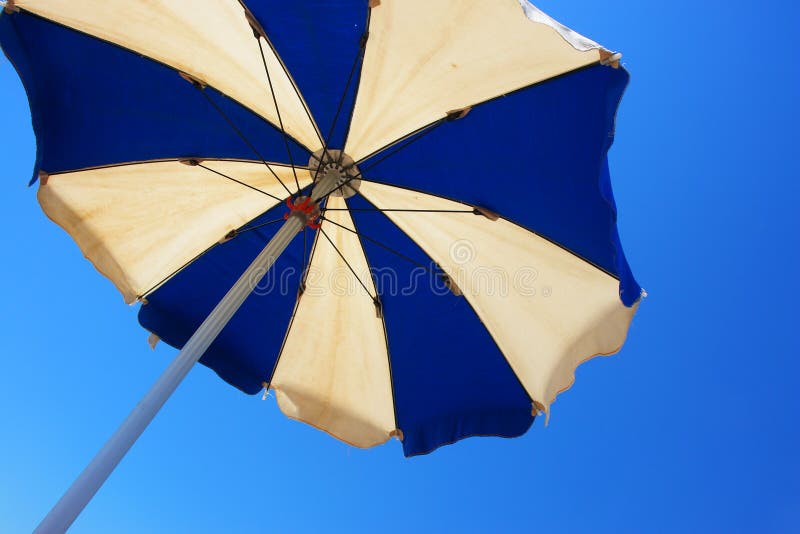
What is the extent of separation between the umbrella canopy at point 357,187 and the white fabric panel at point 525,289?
→ 0.04ft

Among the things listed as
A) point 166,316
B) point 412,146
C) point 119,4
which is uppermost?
point 412,146

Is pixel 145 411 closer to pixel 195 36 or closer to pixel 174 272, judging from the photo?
pixel 174 272

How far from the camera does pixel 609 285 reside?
9.49ft

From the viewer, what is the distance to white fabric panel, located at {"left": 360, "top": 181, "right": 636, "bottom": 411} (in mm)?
2965

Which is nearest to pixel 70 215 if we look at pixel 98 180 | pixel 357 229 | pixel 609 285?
pixel 98 180

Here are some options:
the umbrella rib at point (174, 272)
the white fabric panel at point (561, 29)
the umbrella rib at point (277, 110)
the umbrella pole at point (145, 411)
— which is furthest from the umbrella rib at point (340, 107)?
the umbrella rib at point (174, 272)

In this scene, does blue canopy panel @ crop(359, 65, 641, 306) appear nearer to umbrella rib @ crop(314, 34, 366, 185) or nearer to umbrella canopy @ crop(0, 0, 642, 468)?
umbrella canopy @ crop(0, 0, 642, 468)

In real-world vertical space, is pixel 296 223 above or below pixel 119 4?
below

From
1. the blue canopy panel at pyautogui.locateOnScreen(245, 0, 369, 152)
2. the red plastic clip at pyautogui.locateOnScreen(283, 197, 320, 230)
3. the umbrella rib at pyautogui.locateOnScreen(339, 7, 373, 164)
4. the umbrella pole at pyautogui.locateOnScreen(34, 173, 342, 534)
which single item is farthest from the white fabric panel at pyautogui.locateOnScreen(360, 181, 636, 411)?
the umbrella pole at pyautogui.locateOnScreen(34, 173, 342, 534)

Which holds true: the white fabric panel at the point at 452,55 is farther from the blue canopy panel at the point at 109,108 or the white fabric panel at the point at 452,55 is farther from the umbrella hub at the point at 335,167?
the blue canopy panel at the point at 109,108

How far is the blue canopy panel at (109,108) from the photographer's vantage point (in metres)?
2.59

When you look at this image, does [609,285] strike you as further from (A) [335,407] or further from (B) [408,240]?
(A) [335,407]

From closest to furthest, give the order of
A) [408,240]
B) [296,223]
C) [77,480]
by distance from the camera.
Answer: [77,480] < [296,223] < [408,240]

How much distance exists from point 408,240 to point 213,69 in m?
1.58
